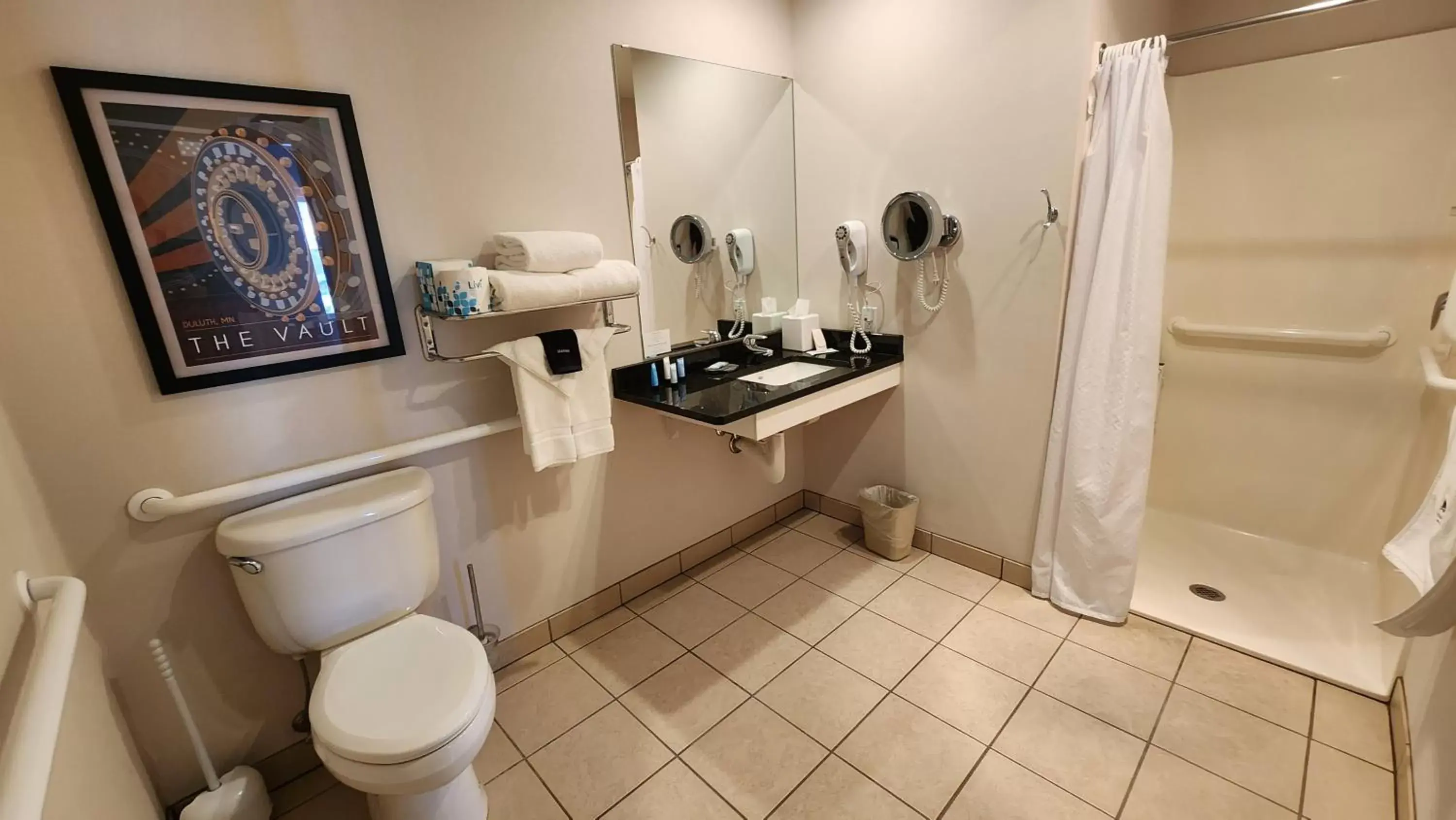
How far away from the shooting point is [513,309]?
1.61m

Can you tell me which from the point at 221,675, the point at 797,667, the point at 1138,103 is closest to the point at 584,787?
the point at 797,667

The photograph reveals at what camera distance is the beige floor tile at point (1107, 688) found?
67.4 inches

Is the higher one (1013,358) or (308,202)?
(308,202)

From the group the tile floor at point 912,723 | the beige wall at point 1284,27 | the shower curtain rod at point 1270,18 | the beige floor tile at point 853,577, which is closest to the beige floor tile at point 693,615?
the tile floor at point 912,723

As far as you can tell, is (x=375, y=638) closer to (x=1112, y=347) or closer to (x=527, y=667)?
(x=527, y=667)

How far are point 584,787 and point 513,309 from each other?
1286 mm

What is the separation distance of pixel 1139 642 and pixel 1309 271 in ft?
5.02

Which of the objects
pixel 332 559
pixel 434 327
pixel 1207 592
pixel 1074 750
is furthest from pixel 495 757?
pixel 1207 592

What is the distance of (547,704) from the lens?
1.88 m

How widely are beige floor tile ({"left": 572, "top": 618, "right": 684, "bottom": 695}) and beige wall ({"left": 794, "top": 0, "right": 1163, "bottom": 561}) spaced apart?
1212 mm

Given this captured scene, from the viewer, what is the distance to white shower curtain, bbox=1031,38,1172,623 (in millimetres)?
1777

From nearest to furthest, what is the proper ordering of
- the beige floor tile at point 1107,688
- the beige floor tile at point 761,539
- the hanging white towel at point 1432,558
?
the hanging white towel at point 1432,558, the beige floor tile at point 1107,688, the beige floor tile at point 761,539

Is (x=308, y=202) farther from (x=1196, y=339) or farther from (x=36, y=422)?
(x=1196, y=339)

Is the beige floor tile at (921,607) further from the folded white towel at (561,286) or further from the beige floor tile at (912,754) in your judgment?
the folded white towel at (561,286)
